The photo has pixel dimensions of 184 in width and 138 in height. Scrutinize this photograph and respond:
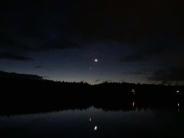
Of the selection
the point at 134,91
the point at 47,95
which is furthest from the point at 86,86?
the point at 47,95

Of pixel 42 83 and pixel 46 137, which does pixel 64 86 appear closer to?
pixel 42 83

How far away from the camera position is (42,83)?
157375 millimetres

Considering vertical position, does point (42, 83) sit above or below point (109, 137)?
above

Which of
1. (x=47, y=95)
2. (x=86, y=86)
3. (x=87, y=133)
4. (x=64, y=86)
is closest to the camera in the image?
(x=87, y=133)

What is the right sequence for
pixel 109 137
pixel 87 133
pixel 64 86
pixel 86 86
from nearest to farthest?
pixel 109 137
pixel 87 133
pixel 64 86
pixel 86 86

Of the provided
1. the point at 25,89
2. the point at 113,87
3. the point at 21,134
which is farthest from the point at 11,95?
the point at 21,134

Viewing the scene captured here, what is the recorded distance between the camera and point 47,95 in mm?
138000

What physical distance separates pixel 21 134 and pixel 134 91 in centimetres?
15570

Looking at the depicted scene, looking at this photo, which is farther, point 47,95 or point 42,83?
point 42,83

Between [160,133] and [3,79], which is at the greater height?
[3,79]

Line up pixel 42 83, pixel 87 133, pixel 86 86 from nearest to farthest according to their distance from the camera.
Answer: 1. pixel 87 133
2. pixel 42 83
3. pixel 86 86

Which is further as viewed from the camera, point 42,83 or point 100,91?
point 100,91

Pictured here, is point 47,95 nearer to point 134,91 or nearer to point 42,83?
point 42,83

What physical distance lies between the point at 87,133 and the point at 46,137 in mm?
4521
